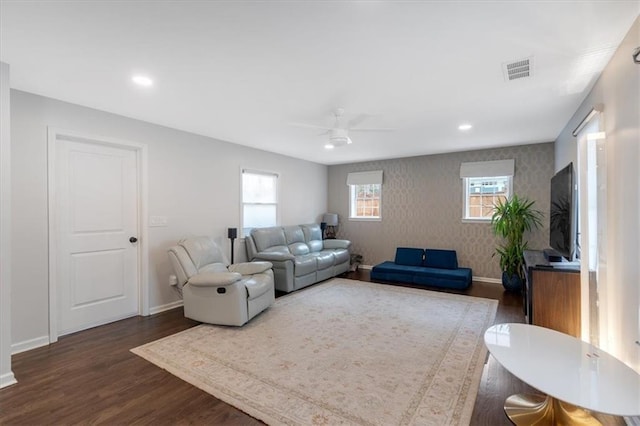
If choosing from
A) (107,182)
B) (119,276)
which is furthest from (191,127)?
(119,276)

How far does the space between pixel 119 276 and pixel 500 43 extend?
4.49 metres

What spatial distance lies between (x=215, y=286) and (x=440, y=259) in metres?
4.16

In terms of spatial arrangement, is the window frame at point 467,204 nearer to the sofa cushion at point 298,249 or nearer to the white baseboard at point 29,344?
the sofa cushion at point 298,249

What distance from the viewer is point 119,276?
3707 mm

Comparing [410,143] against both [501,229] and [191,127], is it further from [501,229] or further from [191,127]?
[191,127]

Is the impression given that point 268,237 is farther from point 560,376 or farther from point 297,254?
point 560,376

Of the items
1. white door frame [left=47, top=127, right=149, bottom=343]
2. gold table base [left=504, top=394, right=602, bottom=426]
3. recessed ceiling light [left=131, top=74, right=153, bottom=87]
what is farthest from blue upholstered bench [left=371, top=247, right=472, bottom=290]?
recessed ceiling light [left=131, top=74, right=153, bottom=87]

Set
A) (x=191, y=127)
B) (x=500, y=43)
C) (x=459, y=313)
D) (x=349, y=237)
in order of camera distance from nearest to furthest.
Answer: (x=500, y=43)
(x=459, y=313)
(x=191, y=127)
(x=349, y=237)

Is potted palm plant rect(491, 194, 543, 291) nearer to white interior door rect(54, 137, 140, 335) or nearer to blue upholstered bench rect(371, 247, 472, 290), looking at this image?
blue upholstered bench rect(371, 247, 472, 290)

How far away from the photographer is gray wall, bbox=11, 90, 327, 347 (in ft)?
9.46

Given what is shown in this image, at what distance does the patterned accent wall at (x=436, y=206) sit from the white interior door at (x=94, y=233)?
4.61 metres

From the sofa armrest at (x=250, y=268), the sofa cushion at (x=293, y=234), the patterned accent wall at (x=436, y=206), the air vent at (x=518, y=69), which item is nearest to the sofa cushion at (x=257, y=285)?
the sofa armrest at (x=250, y=268)

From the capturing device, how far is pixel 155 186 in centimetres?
398

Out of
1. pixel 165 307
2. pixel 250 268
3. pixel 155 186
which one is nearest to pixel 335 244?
pixel 250 268
